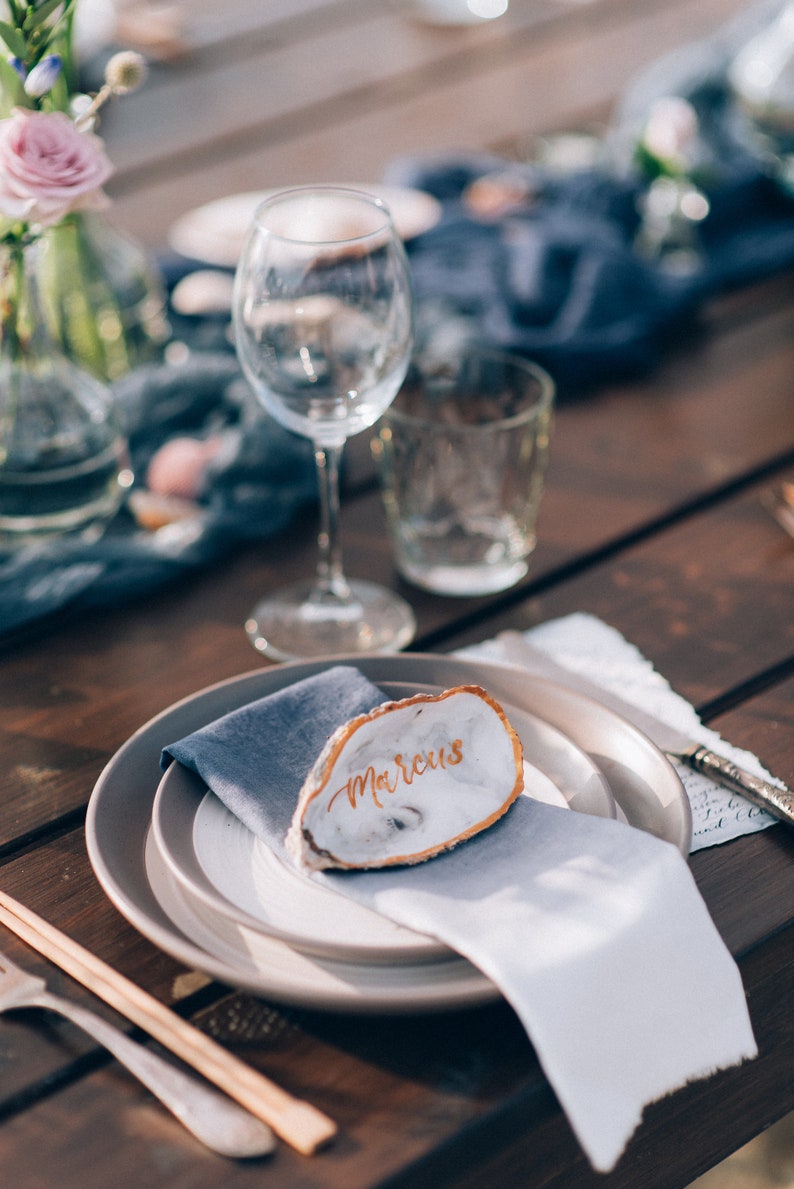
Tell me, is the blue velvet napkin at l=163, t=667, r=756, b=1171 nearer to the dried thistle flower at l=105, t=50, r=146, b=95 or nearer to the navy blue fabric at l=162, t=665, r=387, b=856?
the navy blue fabric at l=162, t=665, r=387, b=856

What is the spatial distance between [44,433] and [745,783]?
0.50 m

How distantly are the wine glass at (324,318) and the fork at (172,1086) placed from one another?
0.97 ft

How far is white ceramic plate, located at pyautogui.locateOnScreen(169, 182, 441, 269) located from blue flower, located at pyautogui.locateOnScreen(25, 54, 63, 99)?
0.44 m

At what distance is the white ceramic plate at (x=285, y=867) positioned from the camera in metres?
0.49

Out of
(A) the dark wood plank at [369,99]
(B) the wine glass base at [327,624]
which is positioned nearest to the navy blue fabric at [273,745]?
(B) the wine glass base at [327,624]

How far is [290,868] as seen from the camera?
0.53m

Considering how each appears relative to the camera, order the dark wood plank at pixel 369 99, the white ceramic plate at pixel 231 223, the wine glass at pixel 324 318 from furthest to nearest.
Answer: the dark wood plank at pixel 369 99, the white ceramic plate at pixel 231 223, the wine glass at pixel 324 318

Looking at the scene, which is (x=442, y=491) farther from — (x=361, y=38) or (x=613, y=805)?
(x=361, y=38)

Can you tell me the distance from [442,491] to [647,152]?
0.65m

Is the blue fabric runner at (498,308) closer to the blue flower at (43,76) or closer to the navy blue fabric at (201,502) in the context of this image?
the navy blue fabric at (201,502)

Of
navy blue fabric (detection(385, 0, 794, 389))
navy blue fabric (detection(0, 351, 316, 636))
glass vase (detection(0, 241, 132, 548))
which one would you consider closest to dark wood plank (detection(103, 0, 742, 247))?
navy blue fabric (detection(385, 0, 794, 389))

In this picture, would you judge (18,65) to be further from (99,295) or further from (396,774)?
(396,774)

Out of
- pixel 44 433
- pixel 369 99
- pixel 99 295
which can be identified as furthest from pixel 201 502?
pixel 369 99

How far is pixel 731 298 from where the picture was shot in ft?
4.10
